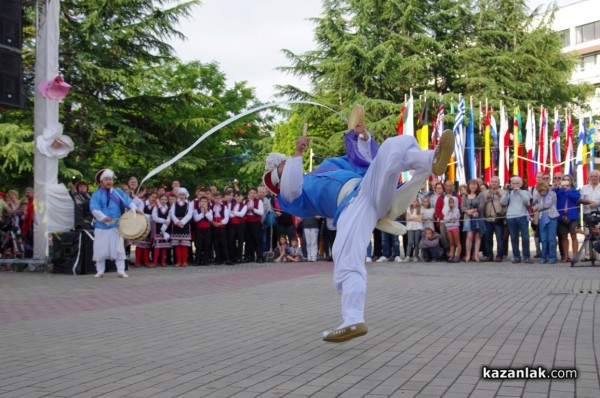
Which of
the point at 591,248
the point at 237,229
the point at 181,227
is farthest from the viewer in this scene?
the point at 237,229

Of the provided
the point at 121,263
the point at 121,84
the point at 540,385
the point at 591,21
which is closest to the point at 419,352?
the point at 540,385

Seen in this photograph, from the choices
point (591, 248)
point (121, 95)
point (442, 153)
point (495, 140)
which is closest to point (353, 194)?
point (442, 153)

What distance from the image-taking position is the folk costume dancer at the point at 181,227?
18.1 metres

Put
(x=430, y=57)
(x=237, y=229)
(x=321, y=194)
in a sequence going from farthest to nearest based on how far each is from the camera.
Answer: (x=430, y=57)
(x=237, y=229)
(x=321, y=194)

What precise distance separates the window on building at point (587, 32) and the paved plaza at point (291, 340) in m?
63.2

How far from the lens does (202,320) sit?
27.5 feet

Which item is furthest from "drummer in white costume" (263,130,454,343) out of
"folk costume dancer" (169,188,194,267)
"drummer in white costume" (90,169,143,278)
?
"folk costume dancer" (169,188,194,267)

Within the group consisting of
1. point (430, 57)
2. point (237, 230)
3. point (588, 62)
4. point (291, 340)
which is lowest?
point (291, 340)

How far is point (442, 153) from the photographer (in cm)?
616

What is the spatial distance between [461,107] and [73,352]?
2761 centimetres

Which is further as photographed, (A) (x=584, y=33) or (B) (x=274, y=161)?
(A) (x=584, y=33)

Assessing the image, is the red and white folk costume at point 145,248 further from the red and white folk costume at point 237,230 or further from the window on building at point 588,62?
the window on building at point 588,62

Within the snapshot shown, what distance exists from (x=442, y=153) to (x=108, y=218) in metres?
9.85

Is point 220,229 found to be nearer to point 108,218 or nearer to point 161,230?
point 161,230
